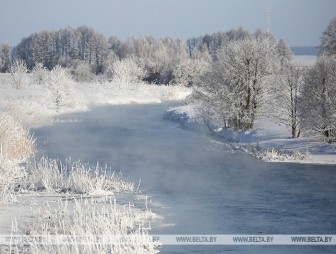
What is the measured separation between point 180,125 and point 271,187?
853 inches

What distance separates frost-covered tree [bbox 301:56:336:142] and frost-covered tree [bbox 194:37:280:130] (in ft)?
16.9

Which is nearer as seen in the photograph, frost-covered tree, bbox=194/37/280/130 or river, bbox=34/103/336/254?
river, bbox=34/103/336/254

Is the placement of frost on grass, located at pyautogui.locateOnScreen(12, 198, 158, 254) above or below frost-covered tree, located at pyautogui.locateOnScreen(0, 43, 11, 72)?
below

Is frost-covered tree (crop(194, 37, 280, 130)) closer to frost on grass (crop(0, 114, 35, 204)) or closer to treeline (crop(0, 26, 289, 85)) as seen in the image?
frost on grass (crop(0, 114, 35, 204))

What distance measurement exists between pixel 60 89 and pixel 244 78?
2230cm

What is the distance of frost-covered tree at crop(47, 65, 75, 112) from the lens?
4809cm

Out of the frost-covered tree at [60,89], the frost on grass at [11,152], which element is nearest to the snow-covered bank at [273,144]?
the frost on grass at [11,152]

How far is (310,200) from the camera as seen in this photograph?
1584 cm

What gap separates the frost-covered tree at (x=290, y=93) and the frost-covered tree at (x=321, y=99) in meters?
1.23

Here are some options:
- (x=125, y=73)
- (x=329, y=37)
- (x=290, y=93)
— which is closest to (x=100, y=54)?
(x=125, y=73)

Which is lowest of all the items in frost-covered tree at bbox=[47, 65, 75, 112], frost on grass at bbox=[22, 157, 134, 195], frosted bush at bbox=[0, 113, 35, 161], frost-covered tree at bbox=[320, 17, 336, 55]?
frost on grass at bbox=[22, 157, 134, 195]

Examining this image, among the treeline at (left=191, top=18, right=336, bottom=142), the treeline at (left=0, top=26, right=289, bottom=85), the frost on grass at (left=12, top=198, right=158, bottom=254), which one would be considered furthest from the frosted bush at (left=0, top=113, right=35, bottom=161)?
the treeline at (left=0, top=26, right=289, bottom=85)

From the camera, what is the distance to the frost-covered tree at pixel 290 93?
28.5m

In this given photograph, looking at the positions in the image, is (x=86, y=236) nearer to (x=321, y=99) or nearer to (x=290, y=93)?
(x=321, y=99)
